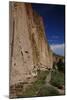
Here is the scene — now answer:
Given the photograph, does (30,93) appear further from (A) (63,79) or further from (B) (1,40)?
(B) (1,40)

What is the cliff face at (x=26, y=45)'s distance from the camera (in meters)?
2.44

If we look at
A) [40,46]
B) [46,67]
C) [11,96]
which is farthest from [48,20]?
[11,96]

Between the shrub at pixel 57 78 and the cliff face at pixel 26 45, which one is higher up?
the cliff face at pixel 26 45

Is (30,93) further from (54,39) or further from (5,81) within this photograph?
(54,39)

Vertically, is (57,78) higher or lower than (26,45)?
lower

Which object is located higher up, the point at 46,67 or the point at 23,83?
the point at 46,67

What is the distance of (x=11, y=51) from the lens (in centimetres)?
243

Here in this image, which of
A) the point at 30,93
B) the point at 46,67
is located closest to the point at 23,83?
the point at 30,93

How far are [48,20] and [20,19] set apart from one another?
30 cm

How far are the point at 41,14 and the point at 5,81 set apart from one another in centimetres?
79

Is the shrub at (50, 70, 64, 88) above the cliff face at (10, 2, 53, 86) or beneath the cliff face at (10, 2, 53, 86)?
beneath

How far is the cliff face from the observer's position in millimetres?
2439

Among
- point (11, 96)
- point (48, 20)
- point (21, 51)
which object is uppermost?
point (48, 20)

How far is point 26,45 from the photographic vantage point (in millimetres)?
2475
